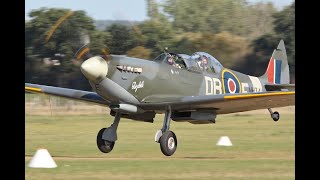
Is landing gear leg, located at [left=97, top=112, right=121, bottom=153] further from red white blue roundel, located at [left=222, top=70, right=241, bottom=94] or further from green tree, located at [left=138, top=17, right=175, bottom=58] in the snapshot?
green tree, located at [left=138, top=17, right=175, bottom=58]

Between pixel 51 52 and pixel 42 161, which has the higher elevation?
pixel 42 161

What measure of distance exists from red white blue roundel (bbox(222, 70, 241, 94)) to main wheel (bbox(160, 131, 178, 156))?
2.90m

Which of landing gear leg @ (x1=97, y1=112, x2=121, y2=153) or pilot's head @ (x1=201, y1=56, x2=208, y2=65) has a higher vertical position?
pilot's head @ (x1=201, y1=56, x2=208, y2=65)

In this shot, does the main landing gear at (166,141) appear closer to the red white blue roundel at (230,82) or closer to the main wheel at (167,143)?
the main wheel at (167,143)

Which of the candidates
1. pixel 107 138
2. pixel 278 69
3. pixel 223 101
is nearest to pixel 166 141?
pixel 107 138

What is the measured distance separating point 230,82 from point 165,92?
264cm

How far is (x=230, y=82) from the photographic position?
1958 centimetres

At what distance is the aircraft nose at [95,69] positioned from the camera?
52.3 feet

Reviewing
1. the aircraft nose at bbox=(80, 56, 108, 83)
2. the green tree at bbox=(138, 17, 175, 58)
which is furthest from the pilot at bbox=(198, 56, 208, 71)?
the green tree at bbox=(138, 17, 175, 58)

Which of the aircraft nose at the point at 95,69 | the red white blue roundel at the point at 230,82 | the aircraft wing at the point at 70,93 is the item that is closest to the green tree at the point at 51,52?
the aircraft wing at the point at 70,93

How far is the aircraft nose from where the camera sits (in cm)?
1594

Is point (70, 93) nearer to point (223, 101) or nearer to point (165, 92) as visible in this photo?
point (165, 92)

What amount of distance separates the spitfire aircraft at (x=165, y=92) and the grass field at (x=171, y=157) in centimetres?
96
